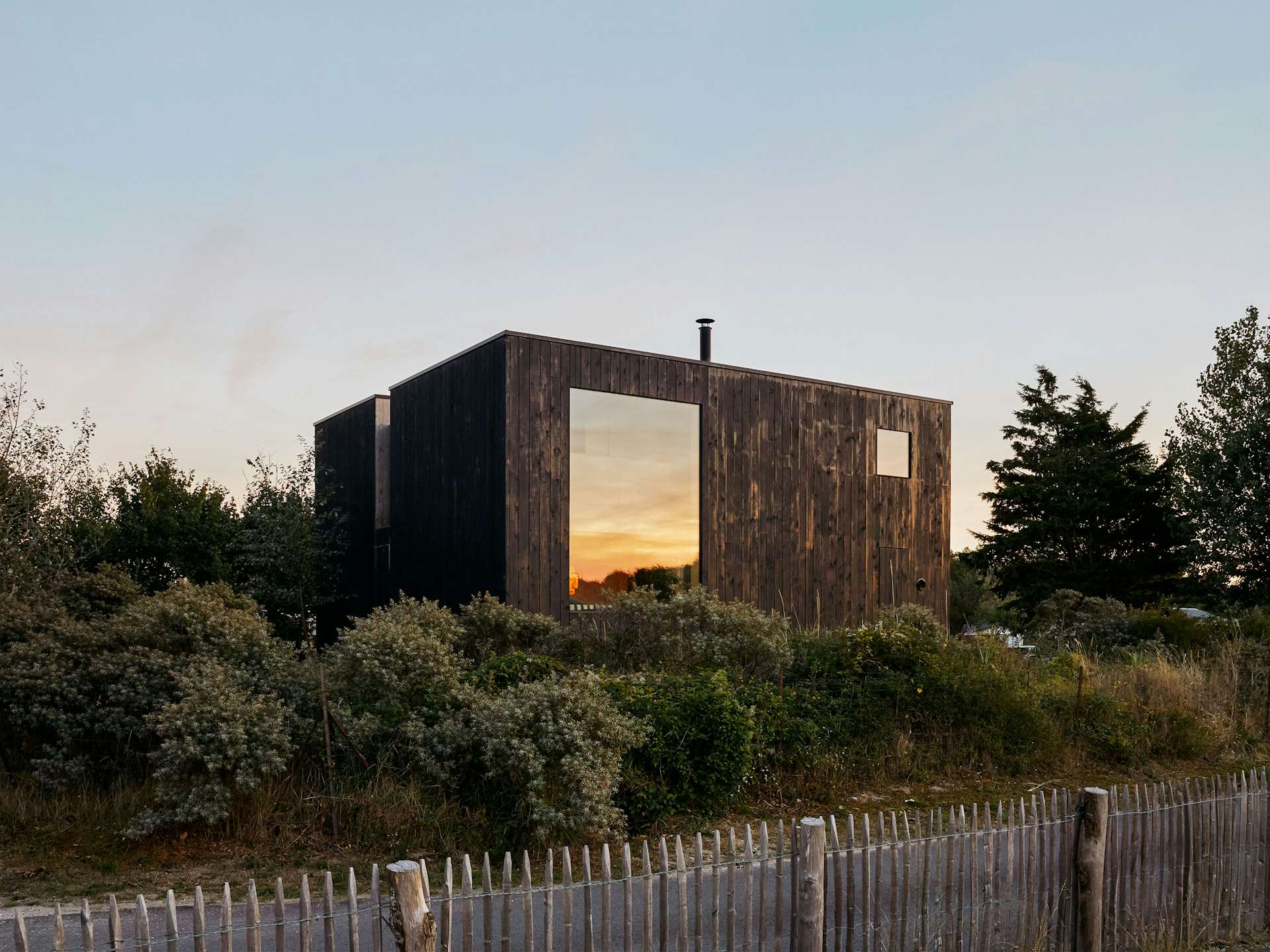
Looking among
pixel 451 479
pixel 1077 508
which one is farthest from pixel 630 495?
pixel 1077 508

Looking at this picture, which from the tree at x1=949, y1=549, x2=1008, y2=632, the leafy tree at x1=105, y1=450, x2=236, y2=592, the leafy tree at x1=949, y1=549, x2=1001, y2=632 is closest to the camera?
the leafy tree at x1=105, y1=450, x2=236, y2=592

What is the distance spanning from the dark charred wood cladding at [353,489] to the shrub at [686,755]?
11.0 metres

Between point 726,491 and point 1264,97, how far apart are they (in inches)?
358

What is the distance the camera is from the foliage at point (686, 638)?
1066 centimetres

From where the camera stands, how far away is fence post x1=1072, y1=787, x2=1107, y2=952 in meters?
5.45

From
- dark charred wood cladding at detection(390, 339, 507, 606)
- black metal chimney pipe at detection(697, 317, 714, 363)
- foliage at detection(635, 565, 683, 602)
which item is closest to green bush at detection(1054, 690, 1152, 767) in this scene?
foliage at detection(635, 565, 683, 602)

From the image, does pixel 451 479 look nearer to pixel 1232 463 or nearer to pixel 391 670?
pixel 391 670

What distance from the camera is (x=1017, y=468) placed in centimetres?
3622

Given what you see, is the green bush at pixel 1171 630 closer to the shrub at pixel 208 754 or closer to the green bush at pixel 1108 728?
the green bush at pixel 1108 728

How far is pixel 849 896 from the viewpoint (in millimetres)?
4793

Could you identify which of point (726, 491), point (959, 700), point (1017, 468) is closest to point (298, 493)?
point (726, 491)

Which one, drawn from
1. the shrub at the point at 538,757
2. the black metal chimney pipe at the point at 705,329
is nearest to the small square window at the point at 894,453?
the black metal chimney pipe at the point at 705,329

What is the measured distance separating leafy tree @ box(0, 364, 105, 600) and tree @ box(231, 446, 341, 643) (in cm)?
654

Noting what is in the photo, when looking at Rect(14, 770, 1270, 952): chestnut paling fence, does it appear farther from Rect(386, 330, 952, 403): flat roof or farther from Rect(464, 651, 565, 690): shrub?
Rect(386, 330, 952, 403): flat roof
